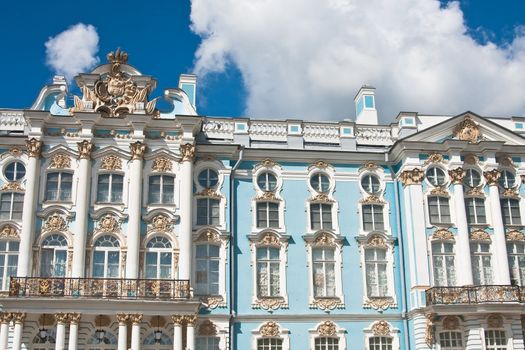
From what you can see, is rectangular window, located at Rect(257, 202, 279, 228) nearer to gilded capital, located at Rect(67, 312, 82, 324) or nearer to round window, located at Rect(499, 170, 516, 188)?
gilded capital, located at Rect(67, 312, 82, 324)

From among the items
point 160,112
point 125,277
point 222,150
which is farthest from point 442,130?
point 125,277

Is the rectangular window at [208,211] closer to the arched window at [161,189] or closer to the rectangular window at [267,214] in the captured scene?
the arched window at [161,189]

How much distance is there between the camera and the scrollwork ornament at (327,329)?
108ft

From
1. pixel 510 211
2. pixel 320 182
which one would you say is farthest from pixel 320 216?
pixel 510 211

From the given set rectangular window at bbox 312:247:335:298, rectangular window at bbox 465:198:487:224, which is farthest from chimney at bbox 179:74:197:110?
rectangular window at bbox 465:198:487:224

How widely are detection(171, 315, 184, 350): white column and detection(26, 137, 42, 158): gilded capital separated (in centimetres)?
943

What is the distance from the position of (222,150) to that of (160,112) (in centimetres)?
343

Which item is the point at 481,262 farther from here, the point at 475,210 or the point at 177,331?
the point at 177,331

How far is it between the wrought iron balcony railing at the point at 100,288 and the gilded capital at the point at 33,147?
5.63 m

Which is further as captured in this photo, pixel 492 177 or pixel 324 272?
pixel 492 177

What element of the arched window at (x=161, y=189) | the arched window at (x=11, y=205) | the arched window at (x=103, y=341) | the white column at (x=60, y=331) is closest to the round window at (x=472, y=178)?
the arched window at (x=161, y=189)

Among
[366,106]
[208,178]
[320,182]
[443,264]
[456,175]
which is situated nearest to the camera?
[443,264]

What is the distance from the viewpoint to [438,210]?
34656 millimetres

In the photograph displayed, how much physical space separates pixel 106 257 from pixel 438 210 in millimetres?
15096
